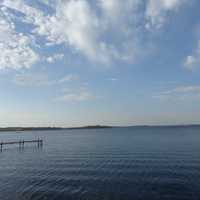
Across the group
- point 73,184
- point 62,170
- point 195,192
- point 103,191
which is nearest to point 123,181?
point 103,191

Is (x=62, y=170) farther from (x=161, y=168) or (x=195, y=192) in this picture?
(x=195, y=192)

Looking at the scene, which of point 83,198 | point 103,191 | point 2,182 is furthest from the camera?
point 2,182

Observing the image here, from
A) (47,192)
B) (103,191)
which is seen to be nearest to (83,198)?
(103,191)

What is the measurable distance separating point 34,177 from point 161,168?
2103cm

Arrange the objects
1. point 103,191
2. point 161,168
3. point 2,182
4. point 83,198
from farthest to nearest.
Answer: point 161,168, point 2,182, point 103,191, point 83,198

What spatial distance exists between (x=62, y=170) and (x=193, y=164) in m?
24.0

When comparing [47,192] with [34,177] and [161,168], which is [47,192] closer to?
[34,177]

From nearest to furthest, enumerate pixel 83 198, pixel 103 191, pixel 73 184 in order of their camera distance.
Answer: pixel 83 198 → pixel 103 191 → pixel 73 184

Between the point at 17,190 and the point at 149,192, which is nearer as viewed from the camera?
the point at 149,192

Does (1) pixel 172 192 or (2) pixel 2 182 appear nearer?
(1) pixel 172 192

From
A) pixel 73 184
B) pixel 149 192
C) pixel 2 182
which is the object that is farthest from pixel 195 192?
pixel 2 182

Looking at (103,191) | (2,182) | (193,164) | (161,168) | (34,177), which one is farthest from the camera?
(193,164)

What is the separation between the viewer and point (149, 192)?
72.2 feet

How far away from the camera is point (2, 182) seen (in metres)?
27.8
